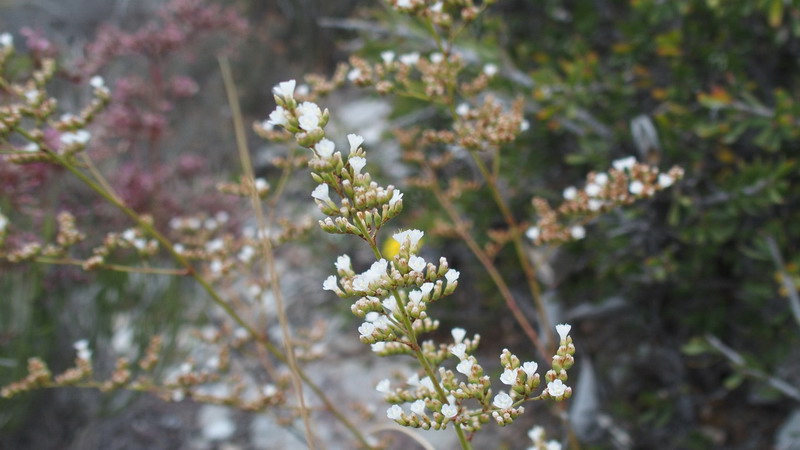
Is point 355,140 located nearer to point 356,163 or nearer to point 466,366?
point 356,163

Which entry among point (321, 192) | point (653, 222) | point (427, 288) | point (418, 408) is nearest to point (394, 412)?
point (418, 408)

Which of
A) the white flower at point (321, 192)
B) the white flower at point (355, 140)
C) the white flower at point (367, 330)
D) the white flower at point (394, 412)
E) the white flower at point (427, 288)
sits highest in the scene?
the white flower at point (355, 140)

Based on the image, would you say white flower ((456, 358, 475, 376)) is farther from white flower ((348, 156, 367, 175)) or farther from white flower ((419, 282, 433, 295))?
white flower ((348, 156, 367, 175))

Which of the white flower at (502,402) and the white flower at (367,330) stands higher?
the white flower at (367,330)

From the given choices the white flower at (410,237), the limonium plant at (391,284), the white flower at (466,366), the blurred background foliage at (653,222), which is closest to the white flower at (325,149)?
the limonium plant at (391,284)

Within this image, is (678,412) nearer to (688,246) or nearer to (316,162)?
(688,246)

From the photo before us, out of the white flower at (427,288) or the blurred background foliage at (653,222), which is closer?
the white flower at (427,288)

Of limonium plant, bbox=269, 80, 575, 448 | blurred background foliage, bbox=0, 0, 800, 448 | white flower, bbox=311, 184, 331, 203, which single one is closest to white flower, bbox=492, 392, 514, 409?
limonium plant, bbox=269, 80, 575, 448

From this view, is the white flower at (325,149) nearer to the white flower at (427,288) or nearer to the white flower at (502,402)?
the white flower at (427,288)
